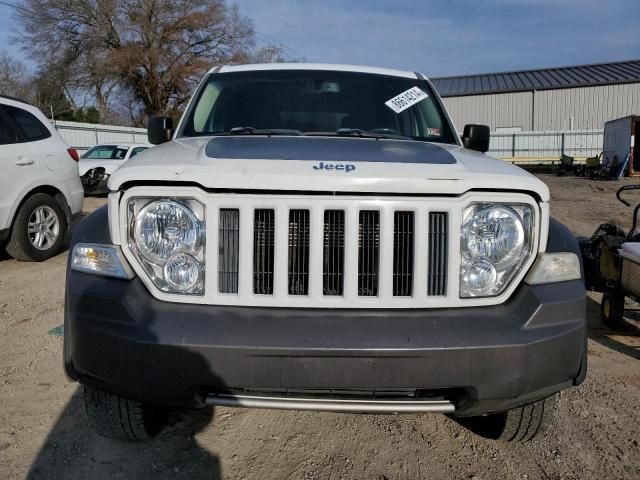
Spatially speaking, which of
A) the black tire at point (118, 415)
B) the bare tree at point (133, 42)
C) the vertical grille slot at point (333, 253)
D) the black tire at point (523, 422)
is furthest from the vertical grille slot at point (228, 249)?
the bare tree at point (133, 42)

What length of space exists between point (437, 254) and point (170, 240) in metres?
1.02

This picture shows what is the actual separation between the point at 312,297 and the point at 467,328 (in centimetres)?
57

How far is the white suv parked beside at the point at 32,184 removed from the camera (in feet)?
20.1

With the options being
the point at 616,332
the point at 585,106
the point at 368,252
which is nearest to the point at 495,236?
the point at 368,252

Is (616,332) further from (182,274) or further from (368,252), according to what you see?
(182,274)

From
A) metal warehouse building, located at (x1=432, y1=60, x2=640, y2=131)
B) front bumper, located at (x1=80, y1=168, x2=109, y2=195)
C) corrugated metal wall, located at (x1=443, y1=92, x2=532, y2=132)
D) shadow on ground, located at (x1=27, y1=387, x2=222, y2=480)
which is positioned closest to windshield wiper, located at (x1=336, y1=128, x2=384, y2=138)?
shadow on ground, located at (x1=27, y1=387, x2=222, y2=480)

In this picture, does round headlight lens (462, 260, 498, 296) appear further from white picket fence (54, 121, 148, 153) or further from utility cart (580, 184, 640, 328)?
white picket fence (54, 121, 148, 153)

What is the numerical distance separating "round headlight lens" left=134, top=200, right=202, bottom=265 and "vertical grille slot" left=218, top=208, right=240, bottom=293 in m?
0.10

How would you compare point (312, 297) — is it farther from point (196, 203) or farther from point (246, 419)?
point (246, 419)

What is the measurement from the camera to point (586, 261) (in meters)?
5.18

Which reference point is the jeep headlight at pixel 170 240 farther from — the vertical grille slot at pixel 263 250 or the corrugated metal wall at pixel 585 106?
the corrugated metal wall at pixel 585 106

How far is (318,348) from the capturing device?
191 centimetres

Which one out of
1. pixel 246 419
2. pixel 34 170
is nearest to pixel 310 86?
pixel 246 419

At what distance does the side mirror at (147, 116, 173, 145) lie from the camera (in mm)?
3459
